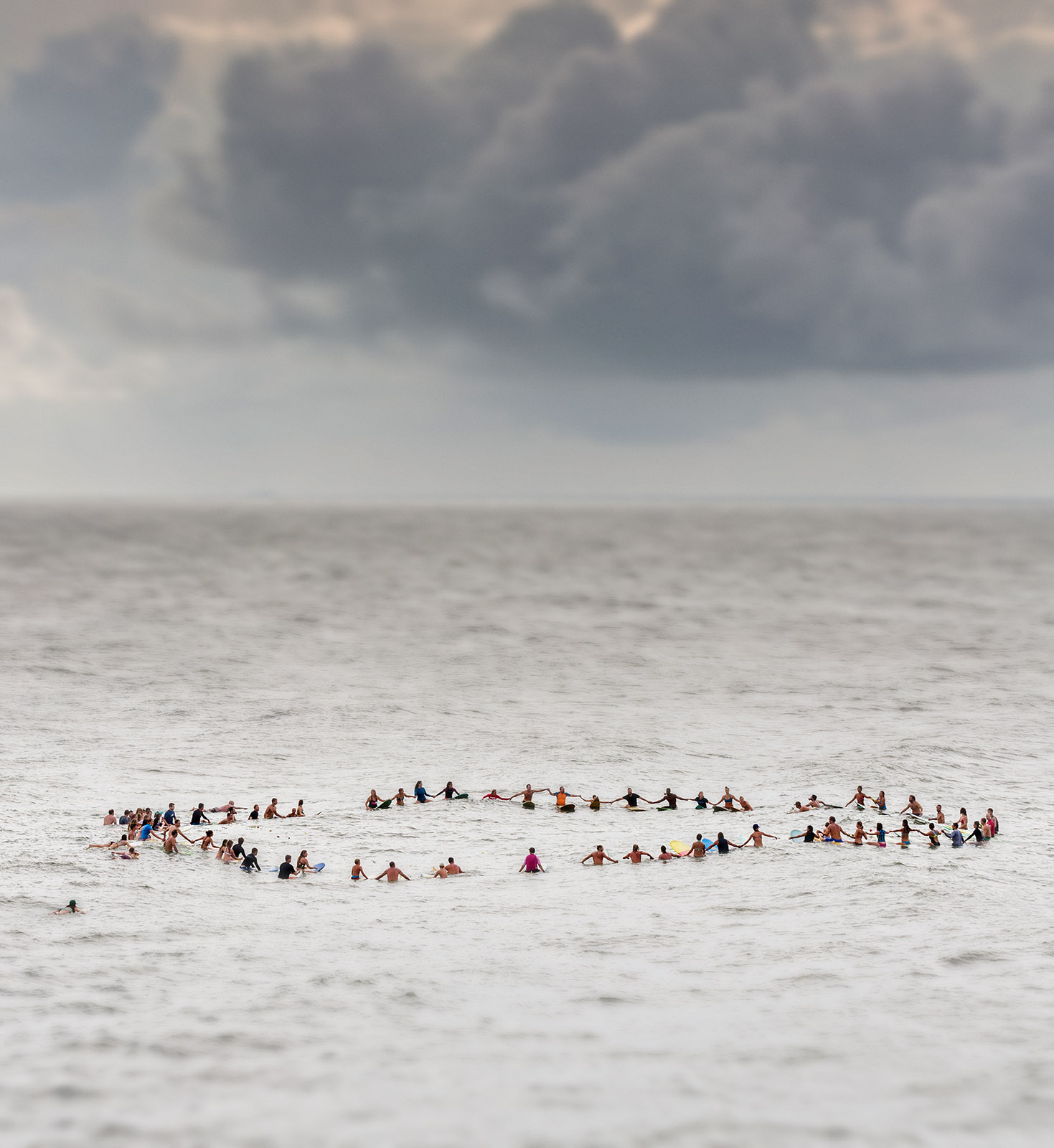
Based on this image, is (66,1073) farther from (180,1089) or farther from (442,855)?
(442,855)

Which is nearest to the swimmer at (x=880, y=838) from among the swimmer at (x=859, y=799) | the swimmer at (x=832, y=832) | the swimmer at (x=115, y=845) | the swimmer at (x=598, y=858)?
the swimmer at (x=832, y=832)

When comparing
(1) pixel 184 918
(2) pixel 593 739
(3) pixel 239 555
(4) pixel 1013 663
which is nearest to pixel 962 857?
(2) pixel 593 739

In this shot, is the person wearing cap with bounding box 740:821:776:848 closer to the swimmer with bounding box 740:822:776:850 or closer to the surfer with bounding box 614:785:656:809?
the swimmer with bounding box 740:822:776:850

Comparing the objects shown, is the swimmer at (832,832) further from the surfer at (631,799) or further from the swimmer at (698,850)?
the surfer at (631,799)

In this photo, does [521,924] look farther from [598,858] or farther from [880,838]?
[880,838]

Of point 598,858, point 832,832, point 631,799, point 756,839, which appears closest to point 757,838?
point 756,839

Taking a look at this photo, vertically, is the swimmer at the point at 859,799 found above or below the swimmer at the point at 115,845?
above

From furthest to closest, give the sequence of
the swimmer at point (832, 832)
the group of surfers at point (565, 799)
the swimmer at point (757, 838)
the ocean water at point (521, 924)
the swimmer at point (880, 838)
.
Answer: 1. the group of surfers at point (565, 799)
2. the swimmer at point (832, 832)
3. the swimmer at point (757, 838)
4. the swimmer at point (880, 838)
5. the ocean water at point (521, 924)
